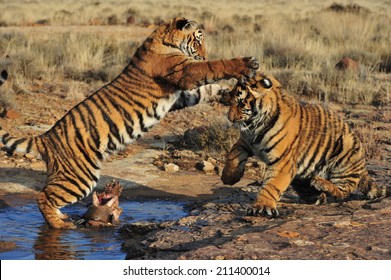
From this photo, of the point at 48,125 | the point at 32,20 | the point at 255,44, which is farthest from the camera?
the point at 32,20

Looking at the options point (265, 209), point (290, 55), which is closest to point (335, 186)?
point (265, 209)

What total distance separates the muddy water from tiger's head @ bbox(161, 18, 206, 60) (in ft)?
6.19

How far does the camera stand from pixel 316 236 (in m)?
6.46

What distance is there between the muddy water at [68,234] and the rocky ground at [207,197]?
7.4 inches

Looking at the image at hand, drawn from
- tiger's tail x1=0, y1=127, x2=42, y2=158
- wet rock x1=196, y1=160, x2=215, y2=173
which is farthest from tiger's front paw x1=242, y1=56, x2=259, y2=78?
wet rock x1=196, y1=160, x2=215, y2=173

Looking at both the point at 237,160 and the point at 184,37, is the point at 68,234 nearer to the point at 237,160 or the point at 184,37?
the point at 237,160

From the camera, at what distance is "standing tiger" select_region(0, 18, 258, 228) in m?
8.05

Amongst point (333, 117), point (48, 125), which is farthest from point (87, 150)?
point (48, 125)

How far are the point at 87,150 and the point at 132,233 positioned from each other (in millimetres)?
1018

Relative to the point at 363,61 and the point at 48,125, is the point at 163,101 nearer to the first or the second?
the point at 48,125

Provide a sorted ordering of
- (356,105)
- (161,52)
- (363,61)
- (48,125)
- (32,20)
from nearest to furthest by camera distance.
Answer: (161,52)
(48,125)
(356,105)
(363,61)
(32,20)

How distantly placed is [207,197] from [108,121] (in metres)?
2.14

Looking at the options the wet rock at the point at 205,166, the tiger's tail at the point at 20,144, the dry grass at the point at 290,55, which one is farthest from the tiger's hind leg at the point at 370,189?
the dry grass at the point at 290,55

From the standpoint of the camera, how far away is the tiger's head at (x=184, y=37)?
8656 millimetres
